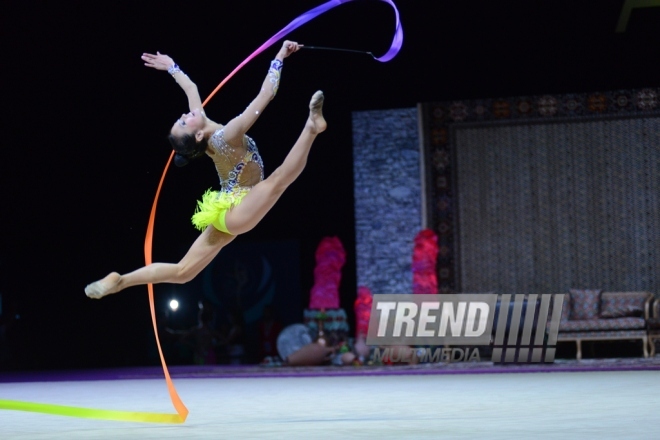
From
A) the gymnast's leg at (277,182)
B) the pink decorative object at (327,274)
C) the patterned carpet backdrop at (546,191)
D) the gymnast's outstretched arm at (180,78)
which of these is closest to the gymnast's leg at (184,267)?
the gymnast's leg at (277,182)

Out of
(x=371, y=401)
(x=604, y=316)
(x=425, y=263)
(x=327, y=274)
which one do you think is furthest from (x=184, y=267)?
(x=604, y=316)

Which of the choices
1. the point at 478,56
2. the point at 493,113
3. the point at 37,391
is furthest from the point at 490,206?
the point at 37,391

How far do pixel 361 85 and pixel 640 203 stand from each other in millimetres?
3761

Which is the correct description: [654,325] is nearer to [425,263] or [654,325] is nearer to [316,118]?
[425,263]

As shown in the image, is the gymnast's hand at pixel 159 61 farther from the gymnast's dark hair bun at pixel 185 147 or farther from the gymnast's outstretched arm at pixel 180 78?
the gymnast's dark hair bun at pixel 185 147

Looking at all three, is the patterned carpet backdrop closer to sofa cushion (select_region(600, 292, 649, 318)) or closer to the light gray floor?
sofa cushion (select_region(600, 292, 649, 318))

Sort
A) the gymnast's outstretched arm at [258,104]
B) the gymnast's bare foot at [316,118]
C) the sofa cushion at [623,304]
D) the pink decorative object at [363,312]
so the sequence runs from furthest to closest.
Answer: the pink decorative object at [363,312] < the sofa cushion at [623,304] < the gymnast's outstretched arm at [258,104] < the gymnast's bare foot at [316,118]

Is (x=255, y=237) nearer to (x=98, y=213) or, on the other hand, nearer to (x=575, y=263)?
(x=98, y=213)

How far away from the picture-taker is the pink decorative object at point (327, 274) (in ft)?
38.8

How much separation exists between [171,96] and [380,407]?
6432 millimetres

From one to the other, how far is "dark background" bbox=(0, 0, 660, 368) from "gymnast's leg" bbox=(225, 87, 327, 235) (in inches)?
205

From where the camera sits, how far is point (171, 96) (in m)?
11.8

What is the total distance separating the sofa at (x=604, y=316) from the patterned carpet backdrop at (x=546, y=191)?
1.84 feet

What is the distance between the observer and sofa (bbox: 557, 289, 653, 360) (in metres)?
10.9
